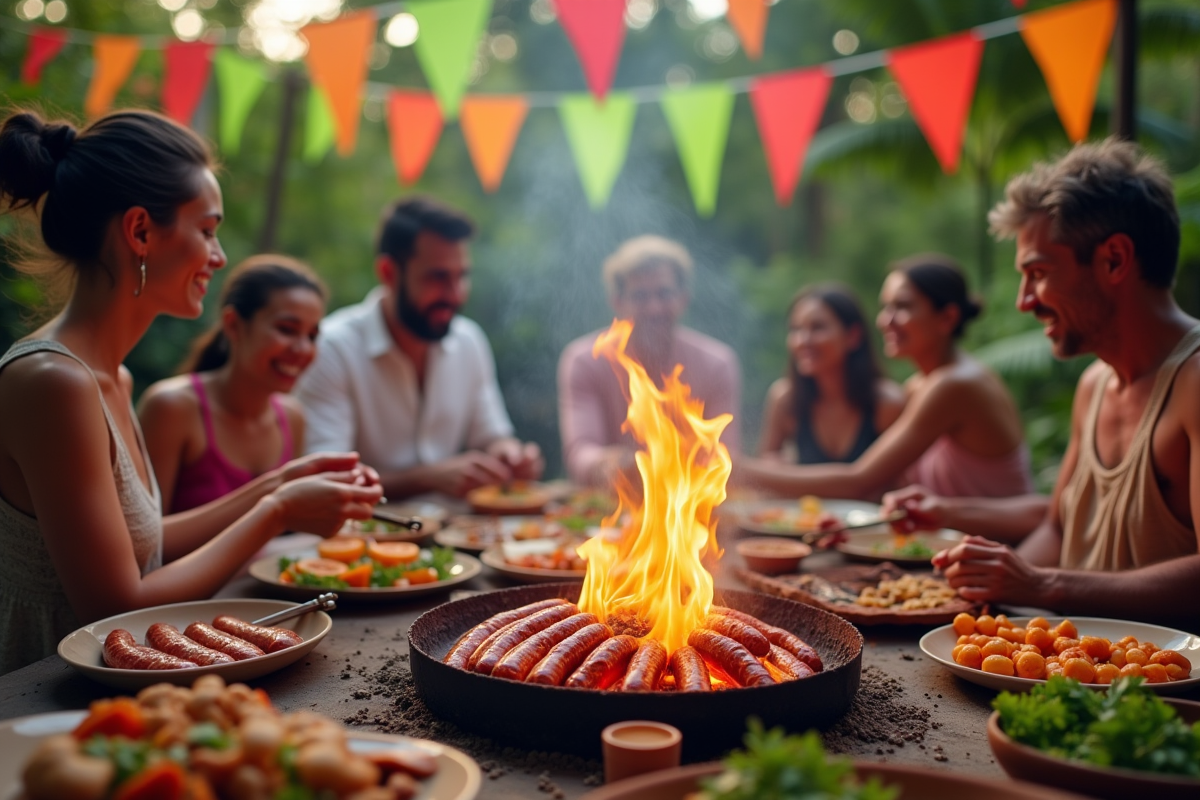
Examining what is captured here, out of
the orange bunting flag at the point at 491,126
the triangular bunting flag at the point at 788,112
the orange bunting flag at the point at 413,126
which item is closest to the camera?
the triangular bunting flag at the point at 788,112

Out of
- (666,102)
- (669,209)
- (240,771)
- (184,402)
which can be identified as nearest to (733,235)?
(669,209)

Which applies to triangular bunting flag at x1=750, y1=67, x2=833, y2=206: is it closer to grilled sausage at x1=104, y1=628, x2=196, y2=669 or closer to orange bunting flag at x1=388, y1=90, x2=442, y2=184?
orange bunting flag at x1=388, y1=90, x2=442, y2=184

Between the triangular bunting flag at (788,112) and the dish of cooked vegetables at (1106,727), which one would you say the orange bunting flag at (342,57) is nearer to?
the triangular bunting flag at (788,112)

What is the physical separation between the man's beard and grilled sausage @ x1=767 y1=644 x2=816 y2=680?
440cm

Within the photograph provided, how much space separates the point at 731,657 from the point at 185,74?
24.2 ft

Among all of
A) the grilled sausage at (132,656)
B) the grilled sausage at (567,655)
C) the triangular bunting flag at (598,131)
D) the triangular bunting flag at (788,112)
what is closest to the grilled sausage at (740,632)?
the grilled sausage at (567,655)

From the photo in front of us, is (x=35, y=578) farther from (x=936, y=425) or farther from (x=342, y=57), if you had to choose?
(x=342, y=57)

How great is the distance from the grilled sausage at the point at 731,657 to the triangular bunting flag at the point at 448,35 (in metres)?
5.17

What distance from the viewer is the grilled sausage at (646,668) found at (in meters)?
2.35

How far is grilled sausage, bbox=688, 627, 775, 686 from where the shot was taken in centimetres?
240

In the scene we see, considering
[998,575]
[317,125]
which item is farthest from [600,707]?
[317,125]

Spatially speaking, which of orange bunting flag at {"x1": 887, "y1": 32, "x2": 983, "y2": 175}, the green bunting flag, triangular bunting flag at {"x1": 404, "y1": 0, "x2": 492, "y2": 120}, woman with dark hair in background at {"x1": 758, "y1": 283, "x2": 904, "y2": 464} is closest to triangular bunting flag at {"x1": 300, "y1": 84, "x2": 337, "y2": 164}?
the green bunting flag

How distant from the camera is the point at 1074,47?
588cm

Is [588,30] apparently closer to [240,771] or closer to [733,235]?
[240,771]
